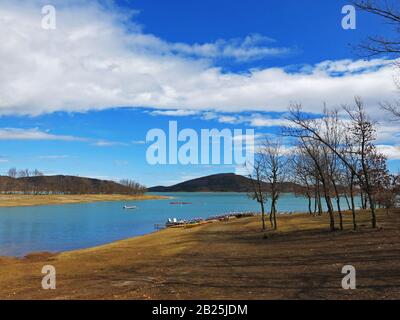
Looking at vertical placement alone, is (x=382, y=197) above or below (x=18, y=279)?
above

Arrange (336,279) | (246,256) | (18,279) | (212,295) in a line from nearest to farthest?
(212,295), (336,279), (18,279), (246,256)

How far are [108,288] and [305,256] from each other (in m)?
10.2

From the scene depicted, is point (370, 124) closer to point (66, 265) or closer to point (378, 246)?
point (378, 246)

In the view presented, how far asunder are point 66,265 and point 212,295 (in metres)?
15.3

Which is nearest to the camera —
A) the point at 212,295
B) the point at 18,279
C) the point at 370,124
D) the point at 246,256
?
the point at 212,295

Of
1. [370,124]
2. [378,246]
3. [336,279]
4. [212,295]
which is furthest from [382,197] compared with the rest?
[212,295]

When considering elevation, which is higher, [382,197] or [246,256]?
Answer: [382,197]

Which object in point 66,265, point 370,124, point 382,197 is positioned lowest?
point 66,265

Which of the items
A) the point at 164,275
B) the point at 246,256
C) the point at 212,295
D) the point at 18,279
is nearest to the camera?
the point at 212,295
